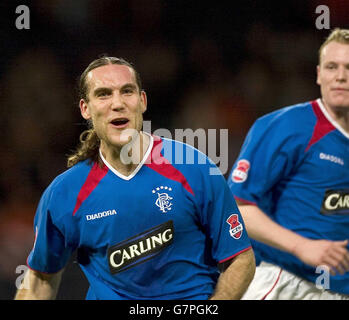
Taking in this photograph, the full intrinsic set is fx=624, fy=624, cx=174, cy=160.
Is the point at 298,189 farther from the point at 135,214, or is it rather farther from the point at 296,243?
the point at 135,214

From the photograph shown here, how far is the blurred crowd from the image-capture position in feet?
15.0

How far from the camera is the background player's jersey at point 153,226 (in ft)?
8.52

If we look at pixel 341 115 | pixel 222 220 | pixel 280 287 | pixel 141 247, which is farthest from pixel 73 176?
pixel 341 115

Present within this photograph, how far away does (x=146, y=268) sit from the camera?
8.58ft

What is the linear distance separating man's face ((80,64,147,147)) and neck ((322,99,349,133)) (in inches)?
49.4

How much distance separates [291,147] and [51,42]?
2.23 meters

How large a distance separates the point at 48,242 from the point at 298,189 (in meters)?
1.43

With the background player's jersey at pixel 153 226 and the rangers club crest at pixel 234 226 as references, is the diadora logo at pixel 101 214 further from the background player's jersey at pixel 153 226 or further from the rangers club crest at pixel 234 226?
the rangers club crest at pixel 234 226

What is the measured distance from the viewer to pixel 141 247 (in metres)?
2.61

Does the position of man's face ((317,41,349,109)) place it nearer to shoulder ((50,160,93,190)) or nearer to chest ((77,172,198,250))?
chest ((77,172,198,250))

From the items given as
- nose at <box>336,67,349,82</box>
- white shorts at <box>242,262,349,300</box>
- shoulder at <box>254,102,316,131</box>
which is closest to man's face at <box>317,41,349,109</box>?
nose at <box>336,67,349,82</box>

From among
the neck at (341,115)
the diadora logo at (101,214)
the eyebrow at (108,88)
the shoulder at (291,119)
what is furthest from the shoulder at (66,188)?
the neck at (341,115)
